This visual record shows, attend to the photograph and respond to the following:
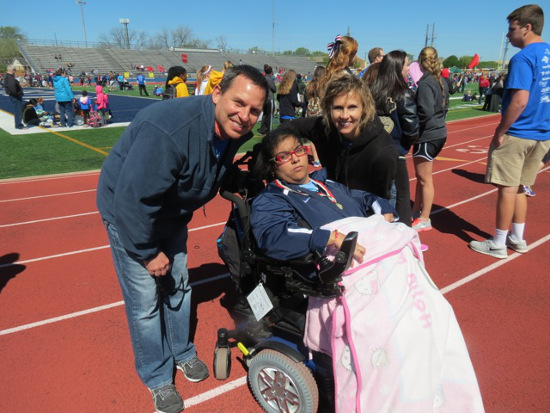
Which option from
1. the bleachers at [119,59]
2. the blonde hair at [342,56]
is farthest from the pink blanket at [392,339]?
the bleachers at [119,59]

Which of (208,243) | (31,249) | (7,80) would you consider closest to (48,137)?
(7,80)

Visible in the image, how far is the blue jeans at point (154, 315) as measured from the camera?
2.14 metres

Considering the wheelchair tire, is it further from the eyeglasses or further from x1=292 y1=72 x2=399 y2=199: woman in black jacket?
x1=292 y1=72 x2=399 y2=199: woman in black jacket

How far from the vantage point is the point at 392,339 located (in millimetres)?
1688

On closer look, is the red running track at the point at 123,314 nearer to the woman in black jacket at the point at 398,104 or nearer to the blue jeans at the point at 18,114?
the woman in black jacket at the point at 398,104

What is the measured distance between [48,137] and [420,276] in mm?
13108

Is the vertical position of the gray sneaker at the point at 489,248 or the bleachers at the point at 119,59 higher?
the bleachers at the point at 119,59

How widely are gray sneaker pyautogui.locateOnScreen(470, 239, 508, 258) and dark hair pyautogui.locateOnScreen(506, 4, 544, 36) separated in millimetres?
2182

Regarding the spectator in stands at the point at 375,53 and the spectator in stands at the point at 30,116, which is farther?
the spectator in stands at the point at 30,116

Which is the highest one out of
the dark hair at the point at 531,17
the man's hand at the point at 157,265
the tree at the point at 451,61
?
the tree at the point at 451,61

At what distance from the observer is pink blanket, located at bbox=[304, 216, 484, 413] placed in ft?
5.48

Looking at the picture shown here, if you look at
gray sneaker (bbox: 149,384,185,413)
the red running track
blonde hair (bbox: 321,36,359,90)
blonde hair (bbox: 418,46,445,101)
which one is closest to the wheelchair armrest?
the red running track

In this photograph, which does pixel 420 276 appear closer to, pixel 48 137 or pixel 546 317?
pixel 546 317

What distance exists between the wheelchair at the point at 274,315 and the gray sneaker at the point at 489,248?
9.56 feet
